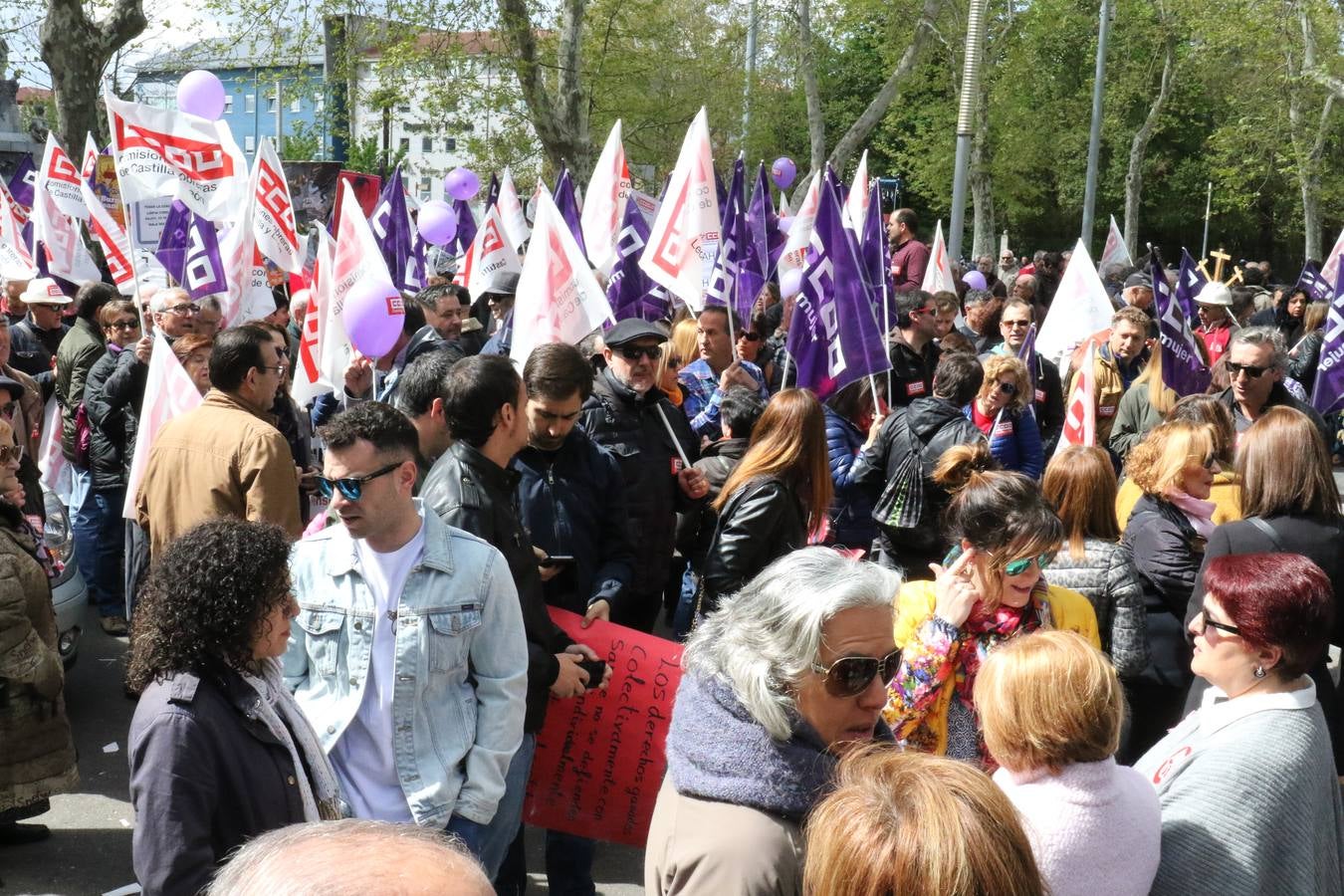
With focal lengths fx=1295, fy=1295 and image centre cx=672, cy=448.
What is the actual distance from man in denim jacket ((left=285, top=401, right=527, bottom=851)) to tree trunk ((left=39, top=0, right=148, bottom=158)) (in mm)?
16458

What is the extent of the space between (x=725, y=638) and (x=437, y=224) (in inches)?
439

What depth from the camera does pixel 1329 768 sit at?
2.85m

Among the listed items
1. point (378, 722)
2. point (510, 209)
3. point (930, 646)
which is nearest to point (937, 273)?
point (510, 209)

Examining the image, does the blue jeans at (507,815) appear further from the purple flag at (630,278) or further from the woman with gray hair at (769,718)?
the purple flag at (630,278)

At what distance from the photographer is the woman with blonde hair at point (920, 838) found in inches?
70.7

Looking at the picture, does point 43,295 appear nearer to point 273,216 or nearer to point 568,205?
point 273,216

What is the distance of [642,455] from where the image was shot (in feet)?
16.9

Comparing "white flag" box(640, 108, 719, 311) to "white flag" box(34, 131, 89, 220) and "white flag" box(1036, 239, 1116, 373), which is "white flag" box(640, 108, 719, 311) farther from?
"white flag" box(34, 131, 89, 220)

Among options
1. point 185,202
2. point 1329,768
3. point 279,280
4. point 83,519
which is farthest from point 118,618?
point 1329,768

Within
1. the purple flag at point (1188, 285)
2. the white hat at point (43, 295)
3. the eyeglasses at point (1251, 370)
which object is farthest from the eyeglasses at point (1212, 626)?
the white hat at point (43, 295)

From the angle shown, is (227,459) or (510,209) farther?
(510,209)

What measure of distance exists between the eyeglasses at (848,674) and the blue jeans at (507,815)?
1.21 metres

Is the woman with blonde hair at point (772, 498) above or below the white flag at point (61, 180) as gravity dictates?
below

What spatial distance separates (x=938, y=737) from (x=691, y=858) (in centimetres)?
150
